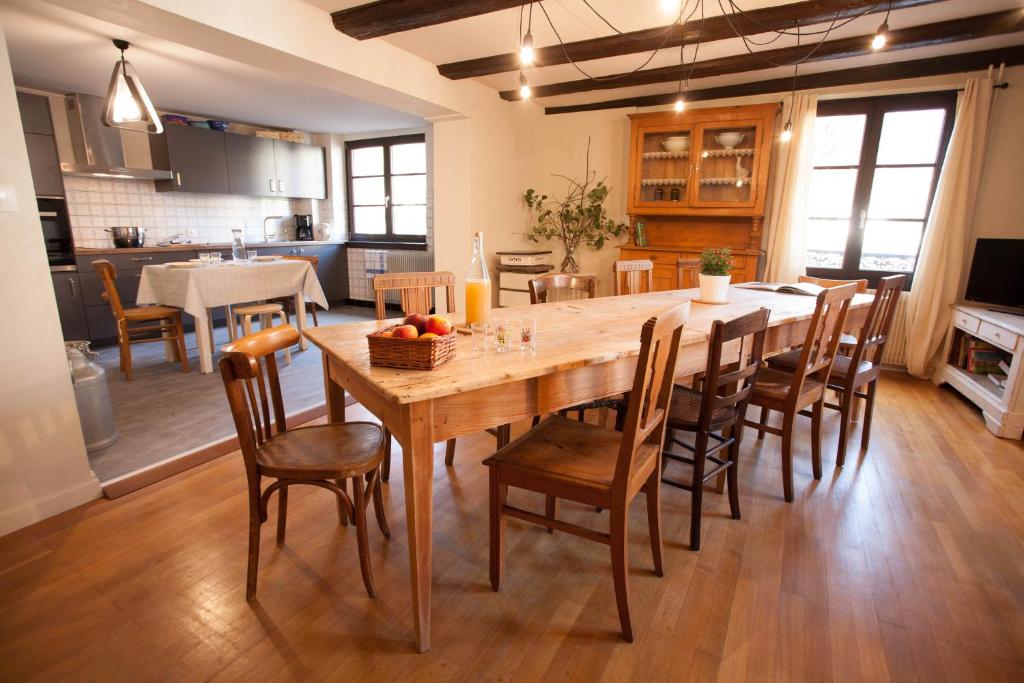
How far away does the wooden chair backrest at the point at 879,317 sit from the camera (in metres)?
2.39

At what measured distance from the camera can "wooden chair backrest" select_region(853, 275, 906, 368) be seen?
2393 mm

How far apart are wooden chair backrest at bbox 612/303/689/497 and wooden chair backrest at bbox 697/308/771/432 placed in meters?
0.24

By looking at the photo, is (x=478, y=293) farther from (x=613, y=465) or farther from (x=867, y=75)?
(x=867, y=75)

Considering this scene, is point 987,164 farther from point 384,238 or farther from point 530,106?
point 384,238

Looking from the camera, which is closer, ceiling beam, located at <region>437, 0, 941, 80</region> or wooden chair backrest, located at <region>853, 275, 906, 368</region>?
wooden chair backrest, located at <region>853, 275, 906, 368</region>

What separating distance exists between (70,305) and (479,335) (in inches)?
188

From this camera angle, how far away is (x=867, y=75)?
385 centimetres

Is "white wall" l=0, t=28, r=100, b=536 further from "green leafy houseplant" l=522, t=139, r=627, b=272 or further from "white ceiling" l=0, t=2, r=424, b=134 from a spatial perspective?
"green leafy houseplant" l=522, t=139, r=627, b=272

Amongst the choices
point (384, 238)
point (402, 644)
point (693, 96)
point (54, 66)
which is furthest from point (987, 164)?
point (54, 66)

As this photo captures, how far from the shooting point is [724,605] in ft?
5.12

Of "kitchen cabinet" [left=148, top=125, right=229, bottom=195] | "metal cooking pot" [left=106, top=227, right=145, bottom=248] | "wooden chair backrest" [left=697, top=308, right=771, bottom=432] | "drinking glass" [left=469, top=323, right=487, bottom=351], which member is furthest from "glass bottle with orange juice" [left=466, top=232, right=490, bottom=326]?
"kitchen cabinet" [left=148, top=125, right=229, bottom=195]

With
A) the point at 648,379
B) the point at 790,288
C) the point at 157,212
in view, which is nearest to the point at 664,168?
the point at 790,288

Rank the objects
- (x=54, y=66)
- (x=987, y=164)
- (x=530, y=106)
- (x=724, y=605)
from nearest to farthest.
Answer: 1. (x=724, y=605)
2. (x=987, y=164)
3. (x=54, y=66)
4. (x=530, y=106)

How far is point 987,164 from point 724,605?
4120 mm
